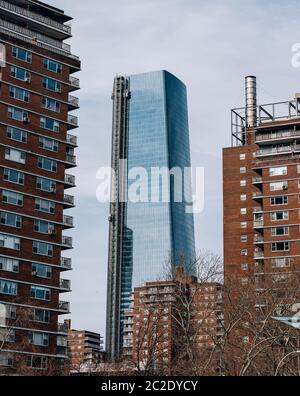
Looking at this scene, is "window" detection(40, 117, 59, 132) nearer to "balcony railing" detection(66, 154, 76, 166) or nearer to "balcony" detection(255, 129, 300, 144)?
"balcony railing" detection(66, 154, 76, 166)

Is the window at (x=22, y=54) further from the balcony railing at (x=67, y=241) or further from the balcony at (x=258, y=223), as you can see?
the balcony at (x=258, y=223)

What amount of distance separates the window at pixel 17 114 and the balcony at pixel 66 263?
17.2m

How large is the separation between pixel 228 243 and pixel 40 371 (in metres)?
48.0

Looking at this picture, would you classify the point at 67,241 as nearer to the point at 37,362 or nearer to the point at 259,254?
the point at 37,362

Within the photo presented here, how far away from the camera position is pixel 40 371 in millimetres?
76562

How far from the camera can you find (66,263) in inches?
3767

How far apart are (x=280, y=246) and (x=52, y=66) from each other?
40152 millimetres

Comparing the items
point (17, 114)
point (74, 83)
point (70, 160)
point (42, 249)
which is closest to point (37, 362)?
point (42, 249)

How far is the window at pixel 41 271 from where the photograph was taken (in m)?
91.0

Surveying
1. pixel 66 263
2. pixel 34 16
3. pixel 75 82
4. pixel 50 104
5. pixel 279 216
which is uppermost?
pixel 34 16

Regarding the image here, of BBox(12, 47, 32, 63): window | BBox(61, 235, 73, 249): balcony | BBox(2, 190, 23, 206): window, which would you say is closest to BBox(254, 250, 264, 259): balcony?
BBox(61, 235, 73, 249): balcony

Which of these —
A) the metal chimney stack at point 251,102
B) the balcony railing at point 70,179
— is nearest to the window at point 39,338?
the balcony railing at point 70,179

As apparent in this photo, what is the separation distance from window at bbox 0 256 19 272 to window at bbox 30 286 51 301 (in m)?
3.00

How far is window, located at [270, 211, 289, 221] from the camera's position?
113 metres
